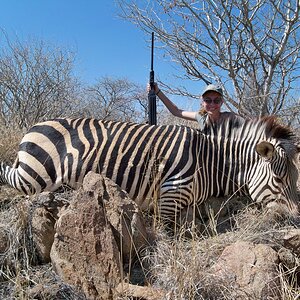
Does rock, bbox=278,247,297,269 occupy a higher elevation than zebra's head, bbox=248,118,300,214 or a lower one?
lower

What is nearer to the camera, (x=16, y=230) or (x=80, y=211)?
(x=80, y=211)

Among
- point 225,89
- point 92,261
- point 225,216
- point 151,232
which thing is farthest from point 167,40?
point 92,261

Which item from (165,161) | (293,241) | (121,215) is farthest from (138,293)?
(165,161)

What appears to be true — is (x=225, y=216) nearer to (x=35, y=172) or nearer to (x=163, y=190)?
(x=163, y=190)

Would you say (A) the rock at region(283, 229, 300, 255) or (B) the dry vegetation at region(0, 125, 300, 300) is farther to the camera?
(A) the rock at region(283, 229, 300, 255)

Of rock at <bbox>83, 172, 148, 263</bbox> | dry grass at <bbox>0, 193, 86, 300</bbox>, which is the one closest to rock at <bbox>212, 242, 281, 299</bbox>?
rock at <bbox>83, 172, 148, 263</bbox>

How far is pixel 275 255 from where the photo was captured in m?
1.80

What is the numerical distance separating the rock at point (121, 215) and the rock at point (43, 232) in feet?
1.11

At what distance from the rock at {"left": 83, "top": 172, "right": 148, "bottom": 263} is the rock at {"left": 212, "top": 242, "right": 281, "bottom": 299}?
1.57 feet

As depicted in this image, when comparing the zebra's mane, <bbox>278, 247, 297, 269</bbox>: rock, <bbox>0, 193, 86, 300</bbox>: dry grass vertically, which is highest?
the zebra's mane

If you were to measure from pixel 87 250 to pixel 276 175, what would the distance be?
169 centimetres

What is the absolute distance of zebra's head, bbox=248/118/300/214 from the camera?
8.68 feet

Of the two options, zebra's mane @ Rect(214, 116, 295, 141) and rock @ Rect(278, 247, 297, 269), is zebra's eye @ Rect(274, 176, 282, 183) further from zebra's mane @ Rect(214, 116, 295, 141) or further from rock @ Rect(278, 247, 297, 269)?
rock @ Rect(278, 247, 297, 269)

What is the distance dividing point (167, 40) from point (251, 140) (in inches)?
146
